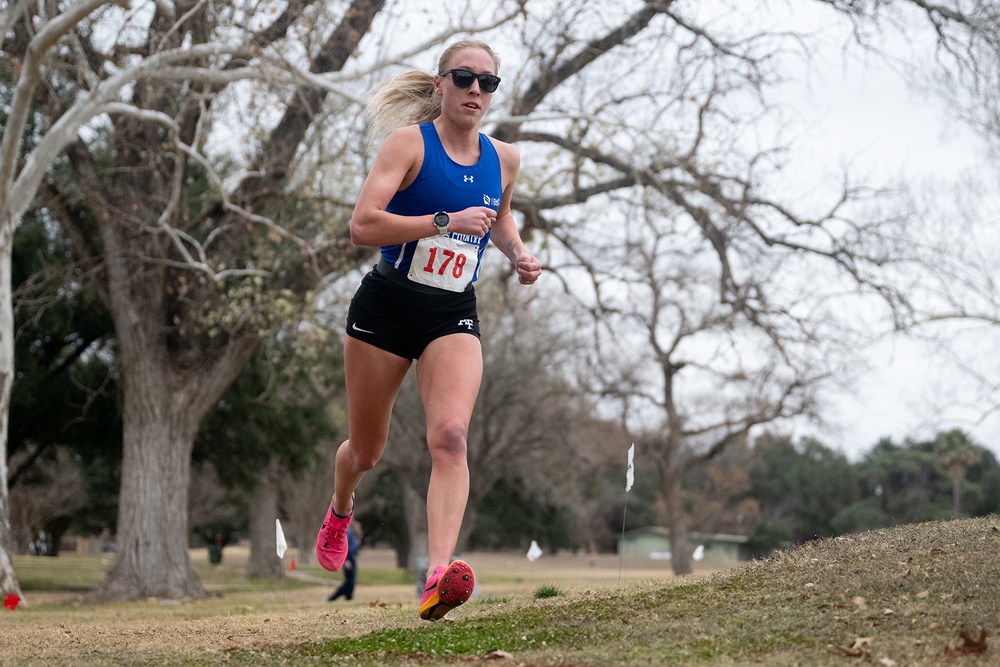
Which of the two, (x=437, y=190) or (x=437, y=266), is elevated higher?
(x=437, y=190)

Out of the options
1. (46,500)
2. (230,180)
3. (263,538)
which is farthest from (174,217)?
(46,500)

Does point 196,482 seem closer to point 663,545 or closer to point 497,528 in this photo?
point 497,528

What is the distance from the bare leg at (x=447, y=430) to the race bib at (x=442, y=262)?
25cm

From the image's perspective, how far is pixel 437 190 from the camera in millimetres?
4707

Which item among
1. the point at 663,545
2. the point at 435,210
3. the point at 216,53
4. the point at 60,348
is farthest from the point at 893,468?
the point at 435,210

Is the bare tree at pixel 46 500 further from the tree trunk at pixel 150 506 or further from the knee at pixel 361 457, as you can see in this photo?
the knee at pixel 361 457

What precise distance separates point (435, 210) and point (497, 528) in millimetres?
48020

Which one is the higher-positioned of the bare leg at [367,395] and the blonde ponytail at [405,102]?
the blonde ponytail at [405,102]

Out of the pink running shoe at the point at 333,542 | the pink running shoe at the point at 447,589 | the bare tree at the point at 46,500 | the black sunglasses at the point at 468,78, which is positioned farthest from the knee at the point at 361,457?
the bare tree at the point at 46,500

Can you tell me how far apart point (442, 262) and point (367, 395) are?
2.49ft

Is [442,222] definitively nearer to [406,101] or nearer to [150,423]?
[406,101]

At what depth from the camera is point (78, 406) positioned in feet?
70.5

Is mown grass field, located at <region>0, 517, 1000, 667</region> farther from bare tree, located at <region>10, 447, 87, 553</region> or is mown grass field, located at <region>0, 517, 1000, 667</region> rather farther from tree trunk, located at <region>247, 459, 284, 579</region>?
bare tree, located at <region>10, 447, 87, 553</region>

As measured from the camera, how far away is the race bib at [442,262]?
15.4 feet
